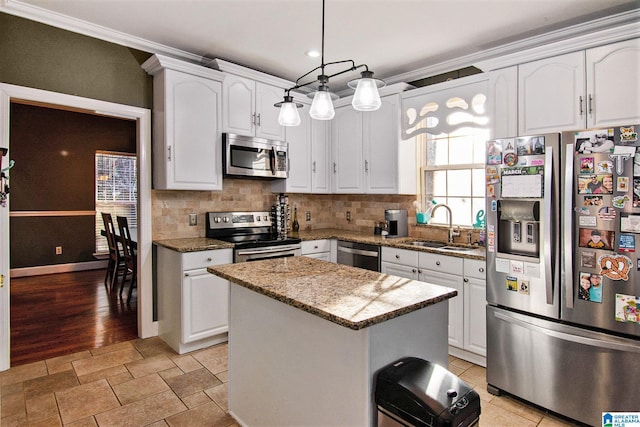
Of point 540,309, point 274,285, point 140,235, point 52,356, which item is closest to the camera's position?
point 274,285

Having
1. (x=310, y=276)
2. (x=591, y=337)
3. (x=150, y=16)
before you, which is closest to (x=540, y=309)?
(x=591, y=337)

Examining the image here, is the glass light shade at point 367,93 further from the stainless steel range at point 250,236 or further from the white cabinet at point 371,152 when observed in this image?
the white cabinet at point 371,152

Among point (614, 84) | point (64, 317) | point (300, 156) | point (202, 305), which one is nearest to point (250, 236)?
point (202, 305)

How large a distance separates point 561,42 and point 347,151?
223cm

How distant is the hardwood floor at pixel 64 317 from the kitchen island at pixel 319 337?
1.99 metres

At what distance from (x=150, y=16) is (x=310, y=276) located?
91.5 inches

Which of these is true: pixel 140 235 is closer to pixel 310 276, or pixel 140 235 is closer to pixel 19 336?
pixel 19 336

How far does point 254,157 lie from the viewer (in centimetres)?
375

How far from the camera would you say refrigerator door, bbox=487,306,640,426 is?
1.99 metres

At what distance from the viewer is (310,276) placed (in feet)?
6.48

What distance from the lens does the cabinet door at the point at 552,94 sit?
257cm

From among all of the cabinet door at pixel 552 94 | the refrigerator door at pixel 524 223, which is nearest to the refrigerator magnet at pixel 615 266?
the refrigerator door at pixel 524 223

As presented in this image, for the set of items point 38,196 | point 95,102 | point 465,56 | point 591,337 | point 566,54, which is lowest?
point 591,337

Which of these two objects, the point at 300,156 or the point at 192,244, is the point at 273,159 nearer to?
the point at 300,156
